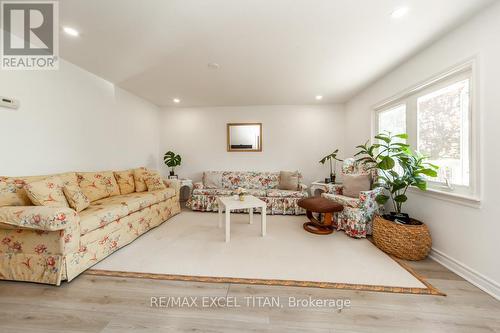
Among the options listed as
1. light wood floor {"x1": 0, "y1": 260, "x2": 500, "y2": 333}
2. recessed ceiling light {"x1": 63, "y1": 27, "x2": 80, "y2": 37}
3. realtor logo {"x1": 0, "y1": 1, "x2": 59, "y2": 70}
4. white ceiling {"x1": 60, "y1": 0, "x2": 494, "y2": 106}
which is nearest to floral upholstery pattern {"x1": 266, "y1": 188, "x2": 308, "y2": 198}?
white ceiling {"x1": 60, "y1": 0, "x2": 494, "y2": 106}

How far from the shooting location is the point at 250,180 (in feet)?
14.2

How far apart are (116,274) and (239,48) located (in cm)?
273

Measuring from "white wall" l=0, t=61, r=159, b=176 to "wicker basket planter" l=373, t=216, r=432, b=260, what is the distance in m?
4.27

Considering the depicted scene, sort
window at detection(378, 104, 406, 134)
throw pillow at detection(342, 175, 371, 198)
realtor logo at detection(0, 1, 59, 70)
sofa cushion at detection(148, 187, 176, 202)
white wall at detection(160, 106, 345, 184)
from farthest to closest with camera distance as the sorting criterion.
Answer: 1. white wall at detection(160, 106, 345, 184)
2. sofa cushion at detection(148, 187, 176, 202)
3. throw pillow at detection(342, 175, 371, 198)
4. window at detection(378, 104, 406, 134)
5. realtor logo at detection(0, 1, 59, 70)

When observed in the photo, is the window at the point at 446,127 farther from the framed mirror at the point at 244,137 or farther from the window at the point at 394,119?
the framed mirror at the point at 244,137

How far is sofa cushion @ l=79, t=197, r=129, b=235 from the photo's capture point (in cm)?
185

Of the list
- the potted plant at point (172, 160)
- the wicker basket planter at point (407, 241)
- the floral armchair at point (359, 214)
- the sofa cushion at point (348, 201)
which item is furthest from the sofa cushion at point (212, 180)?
the wicker basket planter at point (407, 241)

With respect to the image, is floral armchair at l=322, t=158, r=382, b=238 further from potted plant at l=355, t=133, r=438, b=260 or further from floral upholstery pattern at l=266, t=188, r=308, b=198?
floral upholstery pattern at l=266, t=188, r=308, b=198

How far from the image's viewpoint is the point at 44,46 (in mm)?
2219

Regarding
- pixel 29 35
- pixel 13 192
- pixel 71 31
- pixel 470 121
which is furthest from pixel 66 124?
pixel 470 121

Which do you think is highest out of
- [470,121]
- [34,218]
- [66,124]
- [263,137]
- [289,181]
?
[263,137]

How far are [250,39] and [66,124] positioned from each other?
9.04 ft

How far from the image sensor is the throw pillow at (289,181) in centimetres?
406

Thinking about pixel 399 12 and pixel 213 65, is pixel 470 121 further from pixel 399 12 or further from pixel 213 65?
pixel 213 65
